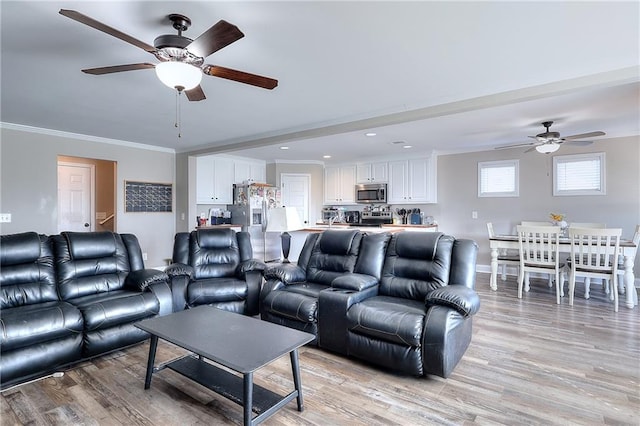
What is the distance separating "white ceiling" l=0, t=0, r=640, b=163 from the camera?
2.06m

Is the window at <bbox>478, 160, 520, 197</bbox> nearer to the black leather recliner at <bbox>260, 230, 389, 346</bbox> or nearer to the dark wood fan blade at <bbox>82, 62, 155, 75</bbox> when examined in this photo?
the black leather recliner at <bbox>260, 230, 389, 346</bbox>

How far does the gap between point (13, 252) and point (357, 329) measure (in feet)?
9.62

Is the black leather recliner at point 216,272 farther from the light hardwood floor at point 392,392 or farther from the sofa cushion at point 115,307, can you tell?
the light hardwood floor at point 392,392

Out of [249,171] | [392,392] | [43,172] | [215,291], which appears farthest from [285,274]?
[249,171]

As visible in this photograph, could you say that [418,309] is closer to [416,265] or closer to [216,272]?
[416,265]

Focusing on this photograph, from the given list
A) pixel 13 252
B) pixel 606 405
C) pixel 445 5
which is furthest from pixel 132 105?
pixel 606 405

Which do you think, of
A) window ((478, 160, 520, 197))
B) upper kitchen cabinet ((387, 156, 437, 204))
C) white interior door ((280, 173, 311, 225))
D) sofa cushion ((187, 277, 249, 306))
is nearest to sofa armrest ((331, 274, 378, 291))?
sofa cushion ((187, 277, 249, 306))

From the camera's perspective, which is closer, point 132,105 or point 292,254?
point 132,105

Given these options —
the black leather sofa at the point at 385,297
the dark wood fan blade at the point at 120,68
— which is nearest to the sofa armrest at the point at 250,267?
the black leather sofa at the point at 385,297

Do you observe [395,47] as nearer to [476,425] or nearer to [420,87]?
[420,87]

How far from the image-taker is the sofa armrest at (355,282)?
115 inches

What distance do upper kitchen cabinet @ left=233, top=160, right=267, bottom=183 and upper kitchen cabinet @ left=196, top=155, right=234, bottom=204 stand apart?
5.3 inches

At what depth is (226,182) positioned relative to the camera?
7.27 metres

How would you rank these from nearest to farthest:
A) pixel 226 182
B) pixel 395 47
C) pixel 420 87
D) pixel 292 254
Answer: pixel 395 47
pixel 420 87
pixel 292 254
pixel 226 182
